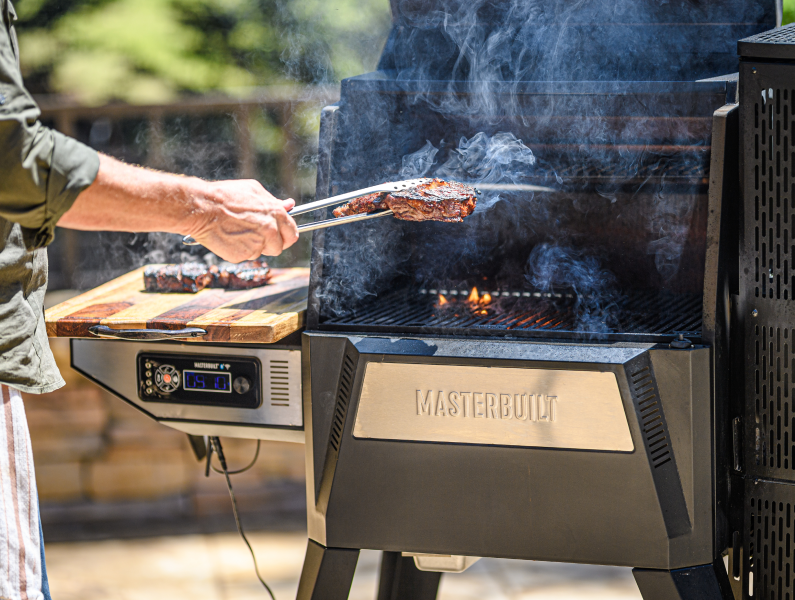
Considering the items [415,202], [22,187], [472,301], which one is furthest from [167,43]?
[22,187]

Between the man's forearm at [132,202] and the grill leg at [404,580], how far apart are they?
4.11 feet

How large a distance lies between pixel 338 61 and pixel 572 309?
389 cm

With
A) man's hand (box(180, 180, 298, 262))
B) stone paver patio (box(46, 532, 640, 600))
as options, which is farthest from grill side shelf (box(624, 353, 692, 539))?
stone paver patio (box(46, 532, 640, 600))

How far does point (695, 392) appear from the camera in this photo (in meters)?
1.70

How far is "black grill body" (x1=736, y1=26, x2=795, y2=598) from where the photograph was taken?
5.55 ft

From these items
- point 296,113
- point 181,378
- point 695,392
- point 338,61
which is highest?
point 338,61

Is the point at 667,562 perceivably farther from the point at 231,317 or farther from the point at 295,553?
the point at 295,553

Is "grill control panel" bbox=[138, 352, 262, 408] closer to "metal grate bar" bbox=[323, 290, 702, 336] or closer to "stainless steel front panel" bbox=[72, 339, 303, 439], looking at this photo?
"stainless steel front panel" bbox=[72, 339, 303, 439]

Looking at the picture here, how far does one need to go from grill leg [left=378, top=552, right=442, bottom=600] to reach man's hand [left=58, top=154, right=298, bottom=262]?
1087mm

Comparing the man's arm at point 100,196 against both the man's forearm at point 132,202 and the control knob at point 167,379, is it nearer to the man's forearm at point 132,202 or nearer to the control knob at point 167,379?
the man's forearm at point 132,202

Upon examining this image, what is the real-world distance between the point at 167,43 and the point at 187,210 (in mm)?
4809

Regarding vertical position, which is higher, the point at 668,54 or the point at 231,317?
the point at 668,54

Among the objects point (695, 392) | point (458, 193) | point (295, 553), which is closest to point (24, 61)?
point (295, 553)

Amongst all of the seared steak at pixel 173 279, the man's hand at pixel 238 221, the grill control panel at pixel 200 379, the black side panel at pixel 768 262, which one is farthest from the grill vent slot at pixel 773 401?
the seared steak at pixel 173 279
